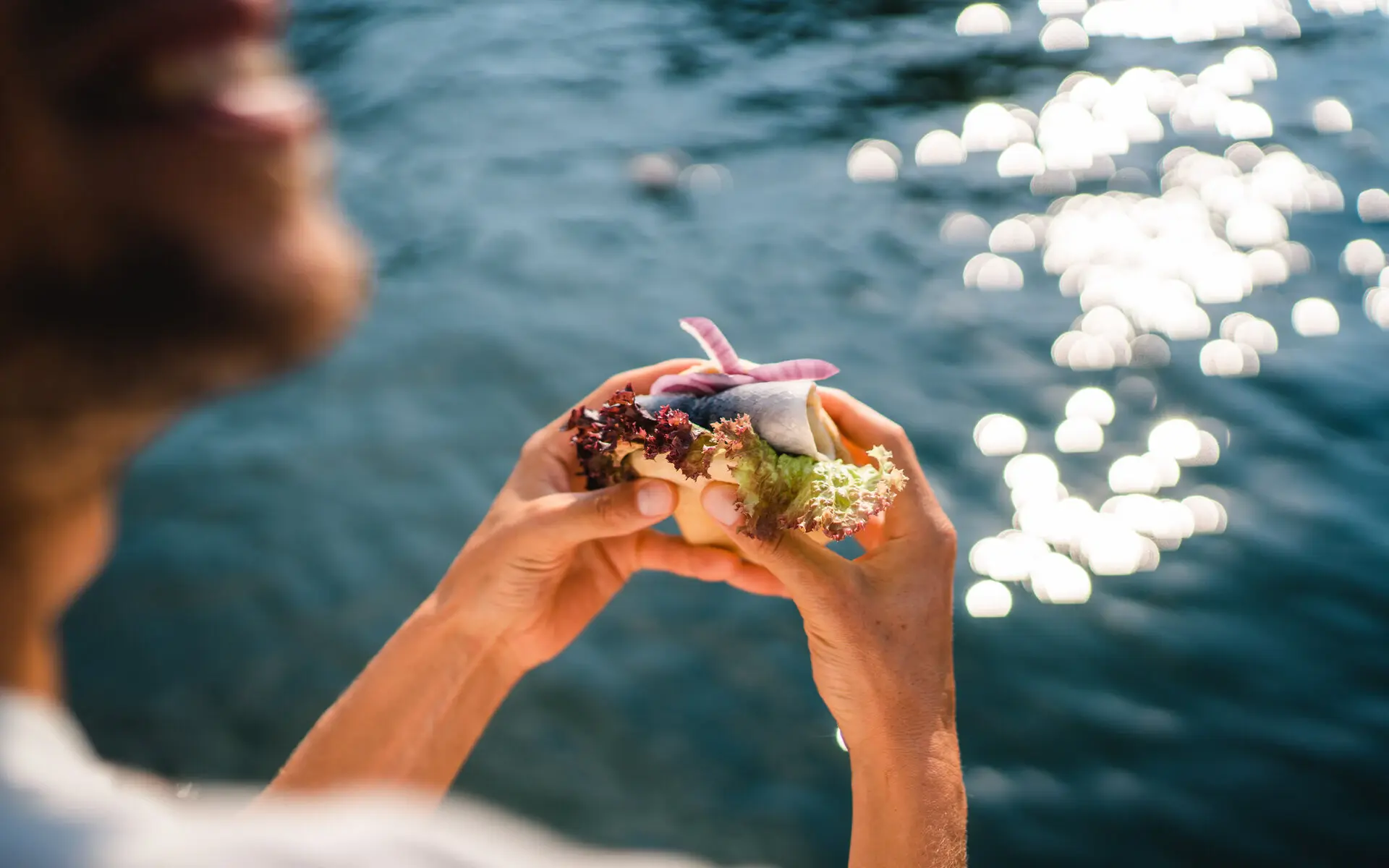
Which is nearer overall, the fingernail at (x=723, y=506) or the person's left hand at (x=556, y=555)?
the person's left hand at (x=556, y=555)

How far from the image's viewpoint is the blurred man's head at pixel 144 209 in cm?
130

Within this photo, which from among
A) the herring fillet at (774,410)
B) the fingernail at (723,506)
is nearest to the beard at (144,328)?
the fingernail at (723,506)

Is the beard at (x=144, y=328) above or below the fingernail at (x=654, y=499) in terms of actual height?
above

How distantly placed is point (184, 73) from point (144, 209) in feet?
0.68

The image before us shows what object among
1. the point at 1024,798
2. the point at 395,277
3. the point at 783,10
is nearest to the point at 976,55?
the point at 783,10

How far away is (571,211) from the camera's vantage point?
1234 cm

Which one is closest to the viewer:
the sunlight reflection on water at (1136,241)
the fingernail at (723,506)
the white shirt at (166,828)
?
the white shirt at (166,828)

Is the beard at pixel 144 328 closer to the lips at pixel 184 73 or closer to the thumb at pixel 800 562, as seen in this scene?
the lips at pixel 184 73

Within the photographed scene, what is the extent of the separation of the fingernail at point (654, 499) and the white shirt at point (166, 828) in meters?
2.34

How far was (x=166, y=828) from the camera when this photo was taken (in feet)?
4.09

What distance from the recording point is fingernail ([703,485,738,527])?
4.01 metres

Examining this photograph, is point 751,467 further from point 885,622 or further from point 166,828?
point 166,828

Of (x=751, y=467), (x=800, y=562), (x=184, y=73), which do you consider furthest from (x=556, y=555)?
(x=184, y=73)

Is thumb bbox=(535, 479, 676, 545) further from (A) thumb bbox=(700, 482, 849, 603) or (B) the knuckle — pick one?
(A) thumb bbox=(700, 482, 849, 603)
